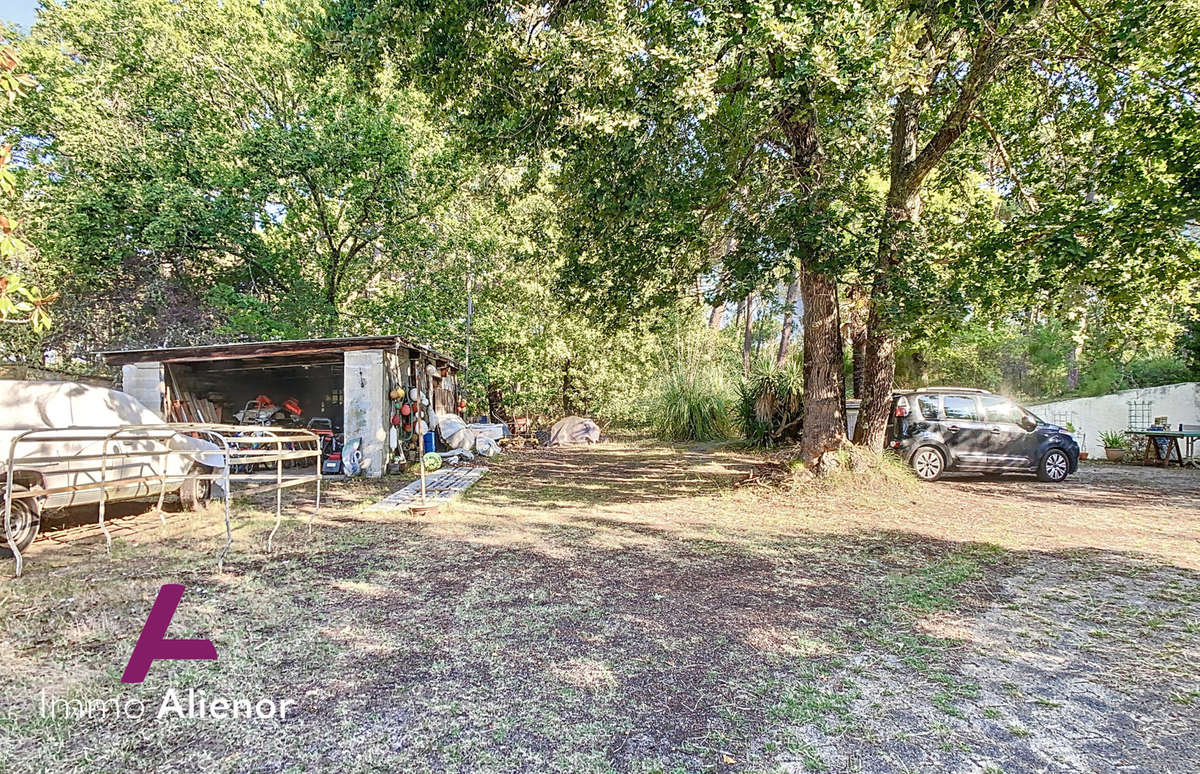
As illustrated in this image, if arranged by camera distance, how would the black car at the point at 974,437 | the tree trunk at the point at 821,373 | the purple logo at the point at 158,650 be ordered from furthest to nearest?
the black car at the point at 974,437 < the tree trunk at the point at 821,373 < the purple logo at the point at 158,650

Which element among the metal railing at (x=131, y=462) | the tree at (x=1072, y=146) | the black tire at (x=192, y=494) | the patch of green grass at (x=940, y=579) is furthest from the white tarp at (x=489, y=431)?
the patch of green grass at (x=940, y=579)

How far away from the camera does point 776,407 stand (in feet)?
45.7

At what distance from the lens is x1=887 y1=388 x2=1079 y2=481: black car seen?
358 inches

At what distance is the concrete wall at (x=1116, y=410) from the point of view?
13.1 meters

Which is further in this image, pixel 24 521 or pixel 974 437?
pixel 974 437

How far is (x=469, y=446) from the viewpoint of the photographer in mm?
13484

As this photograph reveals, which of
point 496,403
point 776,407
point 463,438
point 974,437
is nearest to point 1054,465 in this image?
point 974,437

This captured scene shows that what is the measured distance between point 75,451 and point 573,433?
1316 centimetres

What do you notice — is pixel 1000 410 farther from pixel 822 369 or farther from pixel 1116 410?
pixel 1116 410

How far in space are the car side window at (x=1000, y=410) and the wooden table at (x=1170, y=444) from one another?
5.12m

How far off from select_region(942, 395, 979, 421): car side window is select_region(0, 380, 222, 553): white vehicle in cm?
997

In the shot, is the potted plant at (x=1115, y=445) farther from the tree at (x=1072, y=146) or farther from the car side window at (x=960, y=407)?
the tree at (x=1072, y=146)

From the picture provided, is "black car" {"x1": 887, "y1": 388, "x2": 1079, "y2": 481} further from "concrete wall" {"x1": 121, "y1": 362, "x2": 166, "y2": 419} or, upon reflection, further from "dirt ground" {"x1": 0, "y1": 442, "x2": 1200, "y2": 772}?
"concrete wall" {"x1": 121, "y1": 362, "x2": 166, "y2": 419}

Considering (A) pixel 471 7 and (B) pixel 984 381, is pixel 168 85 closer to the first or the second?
(A) pixel 471 7
